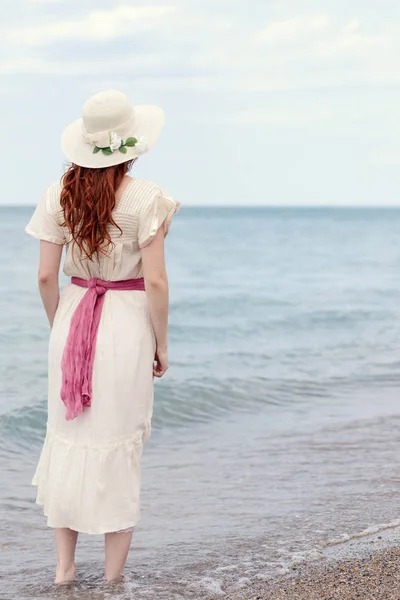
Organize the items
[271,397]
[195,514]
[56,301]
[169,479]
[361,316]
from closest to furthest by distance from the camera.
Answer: [56,301] → [195,514] → [169,479] → [271,397] → [361,316]

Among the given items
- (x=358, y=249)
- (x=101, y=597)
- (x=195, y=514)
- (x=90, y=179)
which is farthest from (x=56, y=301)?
(x=358, y=249)

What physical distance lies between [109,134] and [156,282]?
58 cm

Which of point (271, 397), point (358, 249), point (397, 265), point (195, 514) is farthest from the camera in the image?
point (358, 249)

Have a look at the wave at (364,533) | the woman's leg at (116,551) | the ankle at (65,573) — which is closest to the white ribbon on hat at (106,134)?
the woman's leg at (116,551)

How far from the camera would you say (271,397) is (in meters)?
8.36

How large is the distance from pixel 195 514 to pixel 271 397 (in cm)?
344

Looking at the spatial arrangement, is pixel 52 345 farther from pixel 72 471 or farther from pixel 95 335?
pixel 72 471

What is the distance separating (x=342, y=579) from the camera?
3654mm

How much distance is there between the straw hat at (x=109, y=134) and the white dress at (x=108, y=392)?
0.13 meters

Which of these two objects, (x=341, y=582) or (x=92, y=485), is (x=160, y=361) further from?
(x=341, y=582)

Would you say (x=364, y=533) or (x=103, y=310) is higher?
(x=103, y=310)

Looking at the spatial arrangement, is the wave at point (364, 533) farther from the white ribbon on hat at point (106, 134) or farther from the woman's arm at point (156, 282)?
the white ribbon on hat at point (106, 134)

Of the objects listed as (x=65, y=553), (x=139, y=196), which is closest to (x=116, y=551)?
(x=65, y=553)

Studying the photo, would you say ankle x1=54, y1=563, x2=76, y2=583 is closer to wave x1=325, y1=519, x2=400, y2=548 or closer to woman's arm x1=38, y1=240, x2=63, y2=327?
woman's arm x1=38, y1=240, x2=63, y2=327
